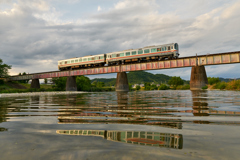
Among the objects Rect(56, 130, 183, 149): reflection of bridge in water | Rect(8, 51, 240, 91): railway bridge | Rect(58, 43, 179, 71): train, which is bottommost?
Rect(56, 130, 183, 149): reflection of bridge in water

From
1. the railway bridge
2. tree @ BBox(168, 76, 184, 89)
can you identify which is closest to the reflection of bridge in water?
the railway bridge

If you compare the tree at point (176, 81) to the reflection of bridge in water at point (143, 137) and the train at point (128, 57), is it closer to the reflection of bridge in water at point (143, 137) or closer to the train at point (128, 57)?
the train at point (128, 57)

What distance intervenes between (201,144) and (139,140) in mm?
859

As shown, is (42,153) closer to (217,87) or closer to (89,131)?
(89,131)

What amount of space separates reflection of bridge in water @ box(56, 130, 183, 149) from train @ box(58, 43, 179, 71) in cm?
3314

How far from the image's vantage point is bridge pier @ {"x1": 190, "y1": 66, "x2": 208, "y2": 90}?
34156mm

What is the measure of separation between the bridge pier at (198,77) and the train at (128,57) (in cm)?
559

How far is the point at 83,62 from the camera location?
4675cm

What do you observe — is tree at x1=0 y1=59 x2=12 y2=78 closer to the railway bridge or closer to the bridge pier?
the railway bridge

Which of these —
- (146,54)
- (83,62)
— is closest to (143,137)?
(146,54)

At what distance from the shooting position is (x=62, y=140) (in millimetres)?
2387

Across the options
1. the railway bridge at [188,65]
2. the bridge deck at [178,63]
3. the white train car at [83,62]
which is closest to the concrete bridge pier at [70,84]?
the white train car at [83,62]

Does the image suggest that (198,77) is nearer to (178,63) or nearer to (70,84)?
(178,63)

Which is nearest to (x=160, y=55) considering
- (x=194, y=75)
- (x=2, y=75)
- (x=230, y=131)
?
(x=194, y=75)
